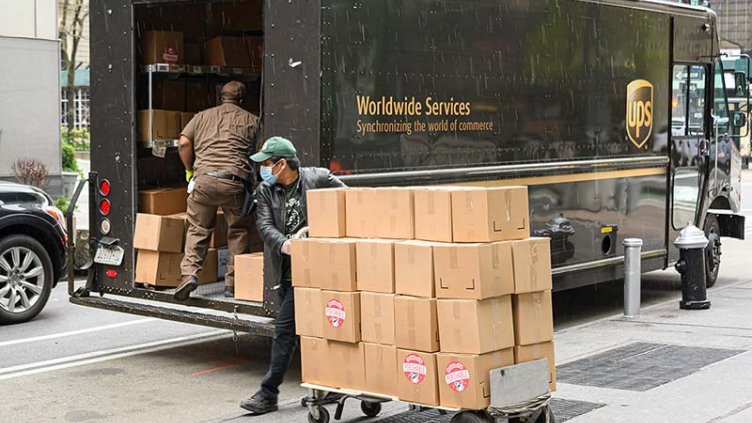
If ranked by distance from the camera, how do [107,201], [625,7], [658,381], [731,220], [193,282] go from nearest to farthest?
[658,381] < [193,282] < [107,201] < [625,7] < [731,220]

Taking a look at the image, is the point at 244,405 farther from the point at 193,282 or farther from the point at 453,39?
the point at 453,39

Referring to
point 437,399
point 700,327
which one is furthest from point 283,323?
point 700,327

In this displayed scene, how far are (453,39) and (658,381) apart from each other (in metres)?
3.19

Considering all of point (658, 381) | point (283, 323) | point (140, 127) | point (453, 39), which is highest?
point (453, 39)

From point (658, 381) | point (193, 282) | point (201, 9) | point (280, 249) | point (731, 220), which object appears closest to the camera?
point (280, 249)

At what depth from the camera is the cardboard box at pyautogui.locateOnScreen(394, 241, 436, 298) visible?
6.25 meters

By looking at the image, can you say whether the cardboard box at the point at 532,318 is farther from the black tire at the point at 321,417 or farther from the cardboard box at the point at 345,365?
the black tire at the point at 321,417

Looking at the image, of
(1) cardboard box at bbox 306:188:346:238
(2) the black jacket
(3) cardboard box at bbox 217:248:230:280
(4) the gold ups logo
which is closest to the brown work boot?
(3) cardboard box at bbox 217:248:230:280

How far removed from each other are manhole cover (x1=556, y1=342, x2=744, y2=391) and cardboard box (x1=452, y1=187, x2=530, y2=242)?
2.53 m

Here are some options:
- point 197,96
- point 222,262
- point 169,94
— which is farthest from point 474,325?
point 197,96

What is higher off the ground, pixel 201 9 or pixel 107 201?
pixel 201 9

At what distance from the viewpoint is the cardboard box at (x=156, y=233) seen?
9.41m

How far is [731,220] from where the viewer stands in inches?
575

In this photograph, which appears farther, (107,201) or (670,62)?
(670,62)
